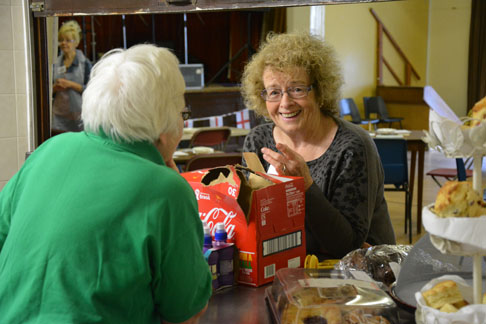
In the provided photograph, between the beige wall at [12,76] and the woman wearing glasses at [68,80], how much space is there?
2744 mm

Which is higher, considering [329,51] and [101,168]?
[329,51]

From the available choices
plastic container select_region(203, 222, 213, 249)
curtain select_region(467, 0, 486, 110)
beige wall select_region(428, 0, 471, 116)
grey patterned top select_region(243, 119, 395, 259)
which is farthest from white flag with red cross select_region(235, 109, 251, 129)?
plastic container select_region(203, 222, 213, 249)

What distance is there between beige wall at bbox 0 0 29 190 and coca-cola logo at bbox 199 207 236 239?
169 cm

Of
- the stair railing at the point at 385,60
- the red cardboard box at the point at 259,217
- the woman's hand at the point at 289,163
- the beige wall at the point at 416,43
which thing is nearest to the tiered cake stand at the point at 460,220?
the red cardboard box at the point at 259,217

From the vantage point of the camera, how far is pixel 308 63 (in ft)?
7.59

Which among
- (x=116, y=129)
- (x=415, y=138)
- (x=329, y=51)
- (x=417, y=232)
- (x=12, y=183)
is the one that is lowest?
(x=417, y=232)

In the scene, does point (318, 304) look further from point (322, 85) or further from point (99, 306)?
point (322, 85)

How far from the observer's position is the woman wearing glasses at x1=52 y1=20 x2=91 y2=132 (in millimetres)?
5832

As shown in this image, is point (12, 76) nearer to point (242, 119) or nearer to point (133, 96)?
point (133, 96)

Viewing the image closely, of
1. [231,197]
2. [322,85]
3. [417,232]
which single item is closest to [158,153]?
[231,197]

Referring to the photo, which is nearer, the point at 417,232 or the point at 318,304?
the point at 318,304

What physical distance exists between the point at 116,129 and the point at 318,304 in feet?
1.92

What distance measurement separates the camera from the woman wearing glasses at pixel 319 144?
2.01 metres

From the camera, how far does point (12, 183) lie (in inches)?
55.6
